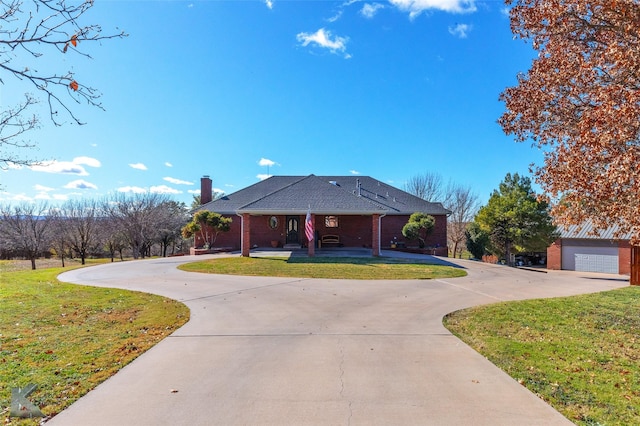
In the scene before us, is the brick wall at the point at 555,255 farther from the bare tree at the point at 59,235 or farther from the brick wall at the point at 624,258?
the bare tree at the point at 59,235

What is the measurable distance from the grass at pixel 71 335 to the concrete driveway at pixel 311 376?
0.30m

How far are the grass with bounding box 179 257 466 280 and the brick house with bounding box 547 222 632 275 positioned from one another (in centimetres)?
1421

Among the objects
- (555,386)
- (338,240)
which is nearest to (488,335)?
(555,386)

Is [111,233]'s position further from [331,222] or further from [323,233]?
[331,222]

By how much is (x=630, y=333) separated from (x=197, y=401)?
7562mm

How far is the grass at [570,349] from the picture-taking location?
3.72 m

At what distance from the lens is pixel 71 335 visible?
6.05 m

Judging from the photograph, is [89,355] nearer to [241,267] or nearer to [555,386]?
[555,386]

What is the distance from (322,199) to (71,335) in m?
16.7

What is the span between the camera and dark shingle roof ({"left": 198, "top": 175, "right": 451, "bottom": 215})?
798 inches

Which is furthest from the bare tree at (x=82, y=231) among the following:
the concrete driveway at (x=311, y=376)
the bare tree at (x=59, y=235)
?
the concrete driveway at (x=311, y=376)

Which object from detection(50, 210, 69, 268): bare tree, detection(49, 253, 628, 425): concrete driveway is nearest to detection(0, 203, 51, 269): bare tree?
detection(50, 210, 69, 268): bare tree

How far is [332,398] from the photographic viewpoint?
3.77 m

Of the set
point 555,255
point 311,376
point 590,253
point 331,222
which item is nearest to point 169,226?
point 331,222
